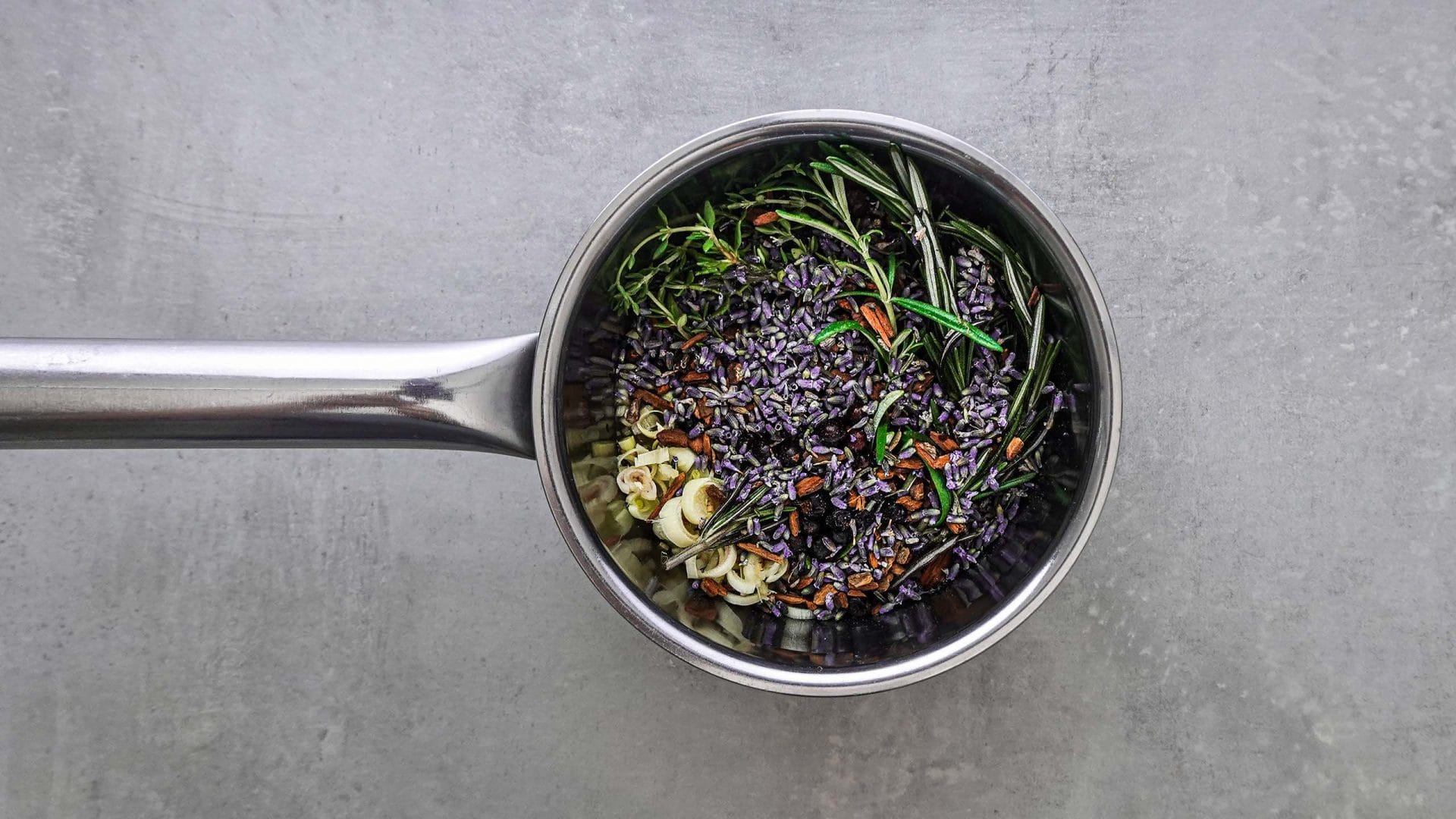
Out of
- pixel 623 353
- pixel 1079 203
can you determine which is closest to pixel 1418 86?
pixel 1079 203

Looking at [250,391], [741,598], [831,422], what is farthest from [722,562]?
[250,391]

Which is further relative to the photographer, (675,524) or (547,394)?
(675,524)

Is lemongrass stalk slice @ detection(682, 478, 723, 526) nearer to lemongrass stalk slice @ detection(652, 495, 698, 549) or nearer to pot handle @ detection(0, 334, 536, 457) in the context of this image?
lemongrass stalk slice @ detection(652, 495, 698, 549)

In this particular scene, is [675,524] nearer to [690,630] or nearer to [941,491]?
[690,630]

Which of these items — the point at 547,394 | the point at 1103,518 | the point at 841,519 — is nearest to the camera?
the point at 547,394

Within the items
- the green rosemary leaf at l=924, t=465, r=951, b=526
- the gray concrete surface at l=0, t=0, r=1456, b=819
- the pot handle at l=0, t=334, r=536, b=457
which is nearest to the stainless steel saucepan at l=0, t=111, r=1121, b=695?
the pot handle at l=0, t=334, r=536, b=457

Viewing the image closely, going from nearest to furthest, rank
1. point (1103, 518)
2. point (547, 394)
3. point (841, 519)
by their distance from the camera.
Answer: point (547, 394) < point (841, 519) < point (1103, 518)
